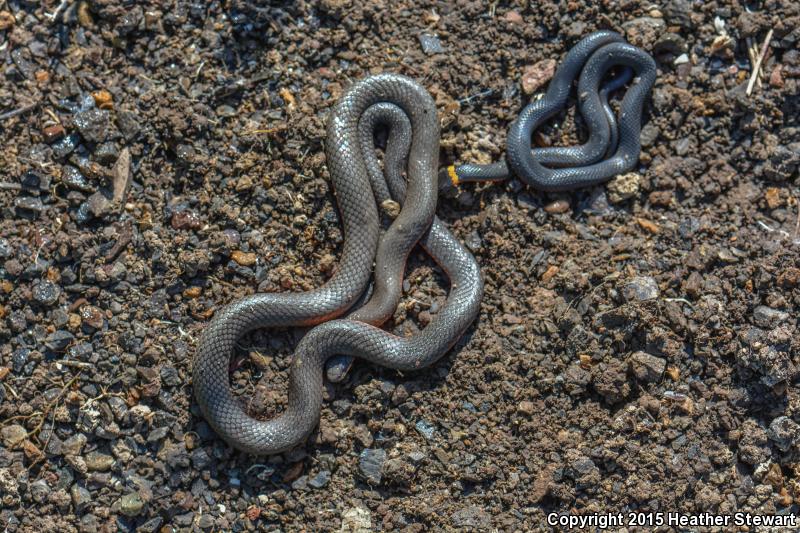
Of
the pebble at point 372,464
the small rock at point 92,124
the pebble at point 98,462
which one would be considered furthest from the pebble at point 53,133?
the pebble at point 372,464

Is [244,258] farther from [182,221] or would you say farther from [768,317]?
[768,317]

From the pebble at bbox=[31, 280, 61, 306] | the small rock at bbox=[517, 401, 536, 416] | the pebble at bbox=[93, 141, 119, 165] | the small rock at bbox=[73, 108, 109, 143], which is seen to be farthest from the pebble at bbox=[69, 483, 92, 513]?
the small rock at bbox=[517, 401, 536, 416]

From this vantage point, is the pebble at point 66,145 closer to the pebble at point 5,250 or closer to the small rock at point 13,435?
the pebble at point 5,250

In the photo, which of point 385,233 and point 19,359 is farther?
point 385,233

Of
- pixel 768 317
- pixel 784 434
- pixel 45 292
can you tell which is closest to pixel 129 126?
pixel 45 292

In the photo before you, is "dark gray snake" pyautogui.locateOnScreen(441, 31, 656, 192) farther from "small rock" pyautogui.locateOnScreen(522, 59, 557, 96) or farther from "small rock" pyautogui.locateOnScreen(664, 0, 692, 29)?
"small rock" pyautogui.locateOnScreen(664, 0, 692, 29)
